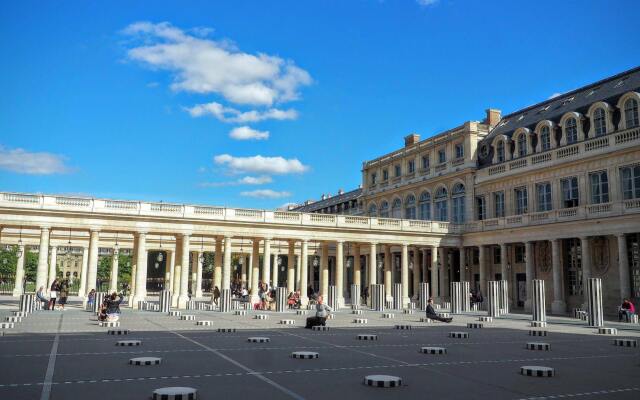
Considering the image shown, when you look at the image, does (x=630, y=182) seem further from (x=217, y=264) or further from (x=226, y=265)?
(x=217, y=264)

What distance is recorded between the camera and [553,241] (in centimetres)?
4303

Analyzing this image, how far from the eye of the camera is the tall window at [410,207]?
61.1 m

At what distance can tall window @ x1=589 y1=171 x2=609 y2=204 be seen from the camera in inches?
1598

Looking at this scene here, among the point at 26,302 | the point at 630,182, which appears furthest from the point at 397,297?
the point at 26,302

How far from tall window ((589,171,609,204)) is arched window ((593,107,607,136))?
10.4ft

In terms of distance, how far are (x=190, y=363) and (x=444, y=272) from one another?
44573 mm

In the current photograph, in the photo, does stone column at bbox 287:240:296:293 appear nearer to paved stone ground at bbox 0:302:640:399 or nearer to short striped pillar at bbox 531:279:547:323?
short striped pillar at bbox 531:279:547:323

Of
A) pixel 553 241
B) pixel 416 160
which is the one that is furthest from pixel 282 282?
pixel 553 241

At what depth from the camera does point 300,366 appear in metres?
12.9

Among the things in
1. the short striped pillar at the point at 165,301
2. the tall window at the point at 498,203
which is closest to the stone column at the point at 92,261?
the short striped pillar at the point at 165,301

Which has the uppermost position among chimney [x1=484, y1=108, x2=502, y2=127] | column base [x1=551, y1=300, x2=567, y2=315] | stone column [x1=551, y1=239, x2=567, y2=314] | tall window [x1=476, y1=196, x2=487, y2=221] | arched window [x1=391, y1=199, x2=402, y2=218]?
chimney [x1=484, y1=108, x2=502, y2=127]

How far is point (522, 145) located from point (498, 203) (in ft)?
18.4

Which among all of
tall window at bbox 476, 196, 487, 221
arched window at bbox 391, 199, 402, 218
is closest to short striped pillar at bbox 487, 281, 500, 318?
tall window at bbox 476, 196, 487, 221

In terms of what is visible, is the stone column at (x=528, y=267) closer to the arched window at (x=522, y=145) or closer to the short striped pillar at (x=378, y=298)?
the arched window at (x=522, y=145)
